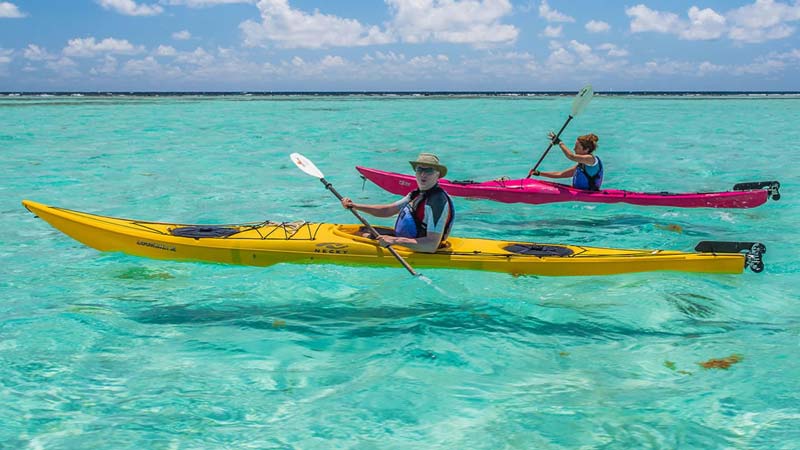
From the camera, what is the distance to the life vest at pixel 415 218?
6148 millimetres

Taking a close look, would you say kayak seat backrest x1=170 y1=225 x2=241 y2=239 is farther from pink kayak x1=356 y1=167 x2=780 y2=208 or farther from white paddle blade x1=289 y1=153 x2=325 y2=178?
pink kayak x1=356 y1=167 x2=780 y2=208

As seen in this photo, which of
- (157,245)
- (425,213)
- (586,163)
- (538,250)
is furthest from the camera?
(586,163)

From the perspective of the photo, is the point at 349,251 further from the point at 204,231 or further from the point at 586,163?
the point at 586,163

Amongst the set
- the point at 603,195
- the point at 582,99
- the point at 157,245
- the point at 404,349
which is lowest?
the point at 404,349

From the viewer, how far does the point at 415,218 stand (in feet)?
20.6

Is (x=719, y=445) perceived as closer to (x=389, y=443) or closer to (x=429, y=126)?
(x=389, y=443)

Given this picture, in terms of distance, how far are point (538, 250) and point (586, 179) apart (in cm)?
420

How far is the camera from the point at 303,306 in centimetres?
611

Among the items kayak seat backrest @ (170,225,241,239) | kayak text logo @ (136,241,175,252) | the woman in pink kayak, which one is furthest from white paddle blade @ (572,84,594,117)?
kayak text logo @ (136,241,175,252)

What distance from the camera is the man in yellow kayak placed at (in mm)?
5910

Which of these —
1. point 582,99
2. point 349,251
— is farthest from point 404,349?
point 582,99

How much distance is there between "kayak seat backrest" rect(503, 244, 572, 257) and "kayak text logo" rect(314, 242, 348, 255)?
5.29 feet

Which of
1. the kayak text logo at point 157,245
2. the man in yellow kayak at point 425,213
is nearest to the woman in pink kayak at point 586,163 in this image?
the man in yellow kayak at point 425,213

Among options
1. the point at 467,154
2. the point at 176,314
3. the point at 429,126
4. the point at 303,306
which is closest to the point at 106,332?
the point at 176,314
